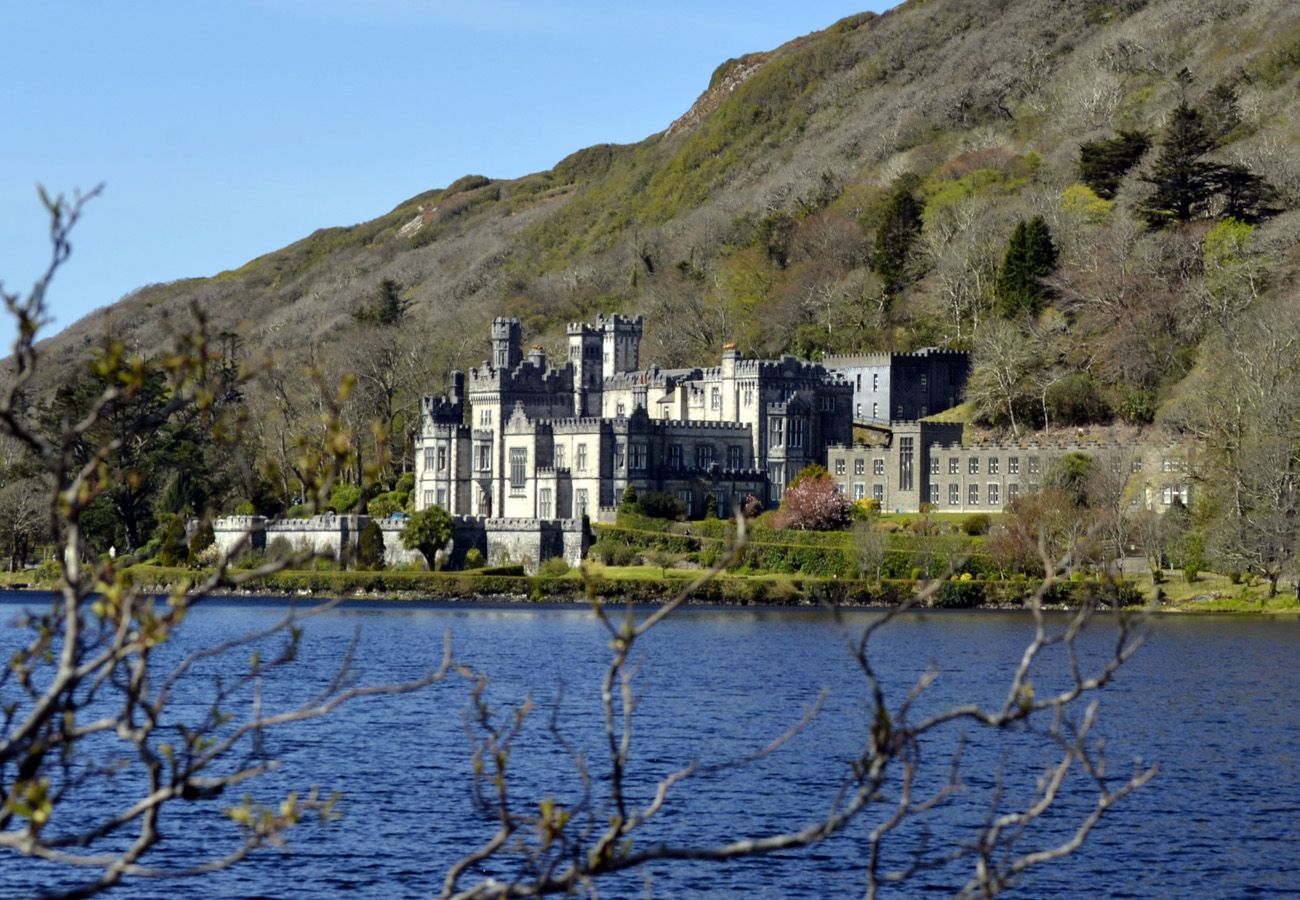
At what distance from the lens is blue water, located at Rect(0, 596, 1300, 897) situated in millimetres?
29766

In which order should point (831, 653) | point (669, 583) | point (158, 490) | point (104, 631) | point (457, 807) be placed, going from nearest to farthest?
point (104, 631)
point (457, 807)
point (831, 653)
point (669, 583)
point (158, 490)

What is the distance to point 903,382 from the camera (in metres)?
107

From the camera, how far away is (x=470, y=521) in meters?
94.9

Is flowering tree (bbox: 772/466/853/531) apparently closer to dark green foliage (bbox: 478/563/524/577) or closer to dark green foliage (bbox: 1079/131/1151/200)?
dark green foliage (bbox: 478/563/524/577)

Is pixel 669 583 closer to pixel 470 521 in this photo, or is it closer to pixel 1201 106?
pixel 470 521

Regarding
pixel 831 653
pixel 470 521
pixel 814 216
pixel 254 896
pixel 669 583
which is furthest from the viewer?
pixel 814 216

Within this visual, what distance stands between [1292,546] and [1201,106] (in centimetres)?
6939

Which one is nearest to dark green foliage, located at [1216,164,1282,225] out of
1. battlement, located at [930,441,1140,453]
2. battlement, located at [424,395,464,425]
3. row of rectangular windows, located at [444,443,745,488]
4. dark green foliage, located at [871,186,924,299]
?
dark green foliage, located at [871,186,924,299]

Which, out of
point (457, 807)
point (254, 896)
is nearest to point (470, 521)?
point (457, 807)

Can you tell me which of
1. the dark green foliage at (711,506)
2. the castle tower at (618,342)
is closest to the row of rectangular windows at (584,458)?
the dark green foliage at (711,506)

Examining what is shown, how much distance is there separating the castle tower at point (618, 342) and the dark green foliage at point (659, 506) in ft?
53.3

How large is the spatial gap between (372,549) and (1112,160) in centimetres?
5648

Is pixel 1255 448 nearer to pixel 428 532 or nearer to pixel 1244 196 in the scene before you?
pixel 428 532

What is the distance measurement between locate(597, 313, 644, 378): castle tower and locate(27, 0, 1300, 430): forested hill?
14807 millimetres
